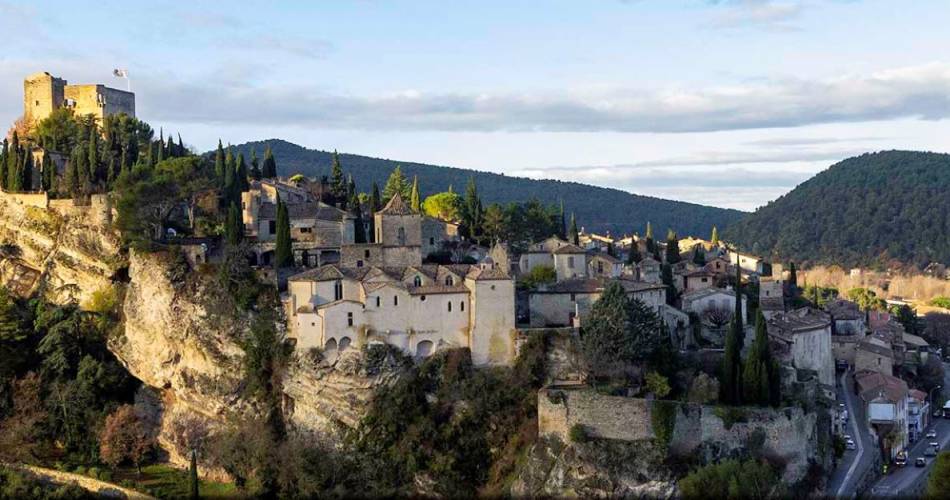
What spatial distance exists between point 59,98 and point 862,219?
89721 mm

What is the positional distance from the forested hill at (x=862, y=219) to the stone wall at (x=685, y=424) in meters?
80.2

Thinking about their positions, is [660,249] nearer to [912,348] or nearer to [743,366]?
[912,348]

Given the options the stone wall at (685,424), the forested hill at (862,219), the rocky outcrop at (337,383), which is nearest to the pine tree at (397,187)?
the rocky outcrop at (337,383)

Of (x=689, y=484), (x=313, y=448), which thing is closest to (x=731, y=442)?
(x=689, y=484)

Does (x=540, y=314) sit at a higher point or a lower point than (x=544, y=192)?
lower

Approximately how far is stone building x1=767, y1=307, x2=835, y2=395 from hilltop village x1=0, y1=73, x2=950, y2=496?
0.37ft

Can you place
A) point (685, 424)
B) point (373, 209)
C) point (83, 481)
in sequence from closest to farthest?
1. point (685, 424)
2. point (83, 481)
3. point (373, 209)

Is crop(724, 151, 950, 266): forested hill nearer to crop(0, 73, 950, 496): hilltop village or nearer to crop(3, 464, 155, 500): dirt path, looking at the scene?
crop(0, 73, 950, 496): hilltop village

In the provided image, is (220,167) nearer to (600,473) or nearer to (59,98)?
(59,98)

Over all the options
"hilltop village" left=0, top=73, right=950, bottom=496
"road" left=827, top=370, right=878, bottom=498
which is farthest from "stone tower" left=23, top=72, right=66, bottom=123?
"road" left=827, top=370, right=878, bottom=498

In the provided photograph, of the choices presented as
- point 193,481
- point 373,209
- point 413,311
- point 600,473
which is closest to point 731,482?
point 600,473

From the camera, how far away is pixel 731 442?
131 ft

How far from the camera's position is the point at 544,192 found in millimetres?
136625

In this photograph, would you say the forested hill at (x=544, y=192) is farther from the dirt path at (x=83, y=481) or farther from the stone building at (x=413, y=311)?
the stone building at (x=413, y=311)
